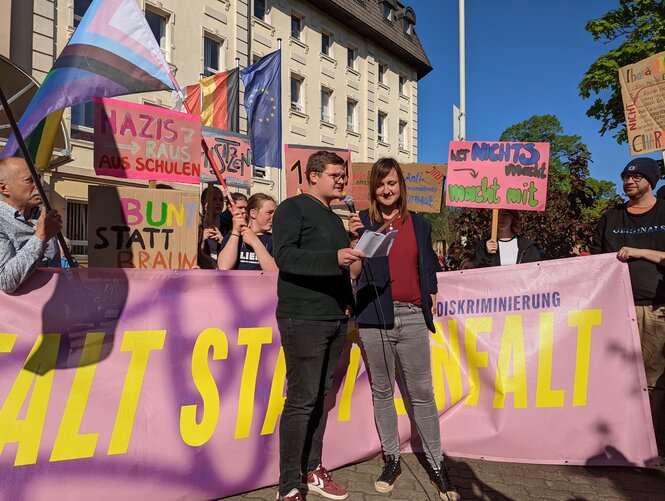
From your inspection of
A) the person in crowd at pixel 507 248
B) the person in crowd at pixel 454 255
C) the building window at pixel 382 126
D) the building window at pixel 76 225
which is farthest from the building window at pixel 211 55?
the person in crowd at pixel 507 248

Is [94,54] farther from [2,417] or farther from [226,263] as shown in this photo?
[2,417]

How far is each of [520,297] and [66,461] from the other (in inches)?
122

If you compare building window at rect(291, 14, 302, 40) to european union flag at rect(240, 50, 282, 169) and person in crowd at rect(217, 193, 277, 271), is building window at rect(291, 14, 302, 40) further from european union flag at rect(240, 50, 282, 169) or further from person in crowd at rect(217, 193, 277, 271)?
person in crowd at rect(217, 193, 277, 271)

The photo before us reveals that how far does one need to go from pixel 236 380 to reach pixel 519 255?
2520mm

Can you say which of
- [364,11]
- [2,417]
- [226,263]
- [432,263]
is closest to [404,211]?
[432,263]

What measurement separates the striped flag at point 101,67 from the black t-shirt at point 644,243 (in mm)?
3371

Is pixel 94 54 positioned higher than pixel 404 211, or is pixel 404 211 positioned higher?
pixel 94 54

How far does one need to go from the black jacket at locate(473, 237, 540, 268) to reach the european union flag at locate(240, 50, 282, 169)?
16.9ft

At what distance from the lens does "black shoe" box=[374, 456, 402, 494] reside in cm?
327

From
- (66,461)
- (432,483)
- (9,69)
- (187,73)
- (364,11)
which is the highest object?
(364,11)

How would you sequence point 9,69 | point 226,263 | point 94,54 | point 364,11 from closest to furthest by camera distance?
point 94,54
point 226,263
point 9,69
point 364,11

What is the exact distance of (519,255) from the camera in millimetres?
4395

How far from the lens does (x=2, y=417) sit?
8.59 ft

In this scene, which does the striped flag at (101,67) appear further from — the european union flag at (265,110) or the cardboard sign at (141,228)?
the european union flag at (265,110)
